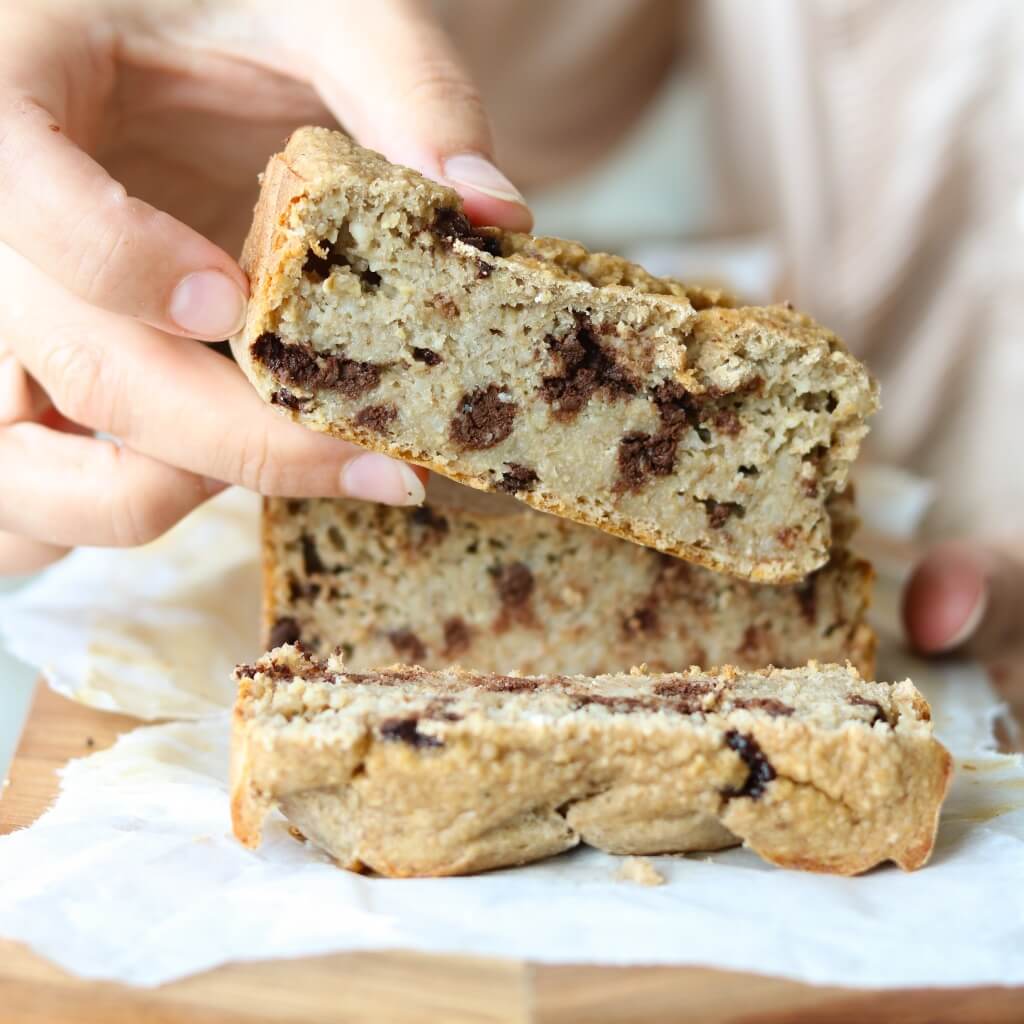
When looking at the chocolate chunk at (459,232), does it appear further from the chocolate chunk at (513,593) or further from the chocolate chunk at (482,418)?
the chocolate chunk at (513,593)

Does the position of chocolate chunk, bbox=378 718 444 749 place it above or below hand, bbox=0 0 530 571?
below

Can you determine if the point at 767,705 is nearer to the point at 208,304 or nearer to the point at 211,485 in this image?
the point at 208,304

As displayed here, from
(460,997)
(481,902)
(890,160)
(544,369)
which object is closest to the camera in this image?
(460,997)

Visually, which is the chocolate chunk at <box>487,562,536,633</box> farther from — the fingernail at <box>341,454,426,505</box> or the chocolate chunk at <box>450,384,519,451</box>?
Result: the chocolate chunk at <box>450,384,519,451</box>

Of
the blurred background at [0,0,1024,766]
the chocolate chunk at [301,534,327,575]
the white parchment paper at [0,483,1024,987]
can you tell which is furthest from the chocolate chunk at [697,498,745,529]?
the blurred background at [0,0,1024,766]

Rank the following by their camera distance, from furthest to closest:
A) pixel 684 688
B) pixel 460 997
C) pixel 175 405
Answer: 1. pixel 175 405
2. pixel 684 688
3. pixel 460 997

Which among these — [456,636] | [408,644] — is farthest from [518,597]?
[408,644]

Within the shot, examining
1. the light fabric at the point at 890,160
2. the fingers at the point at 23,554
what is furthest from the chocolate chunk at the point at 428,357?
Answer: the light fabric at the point at 890,160
